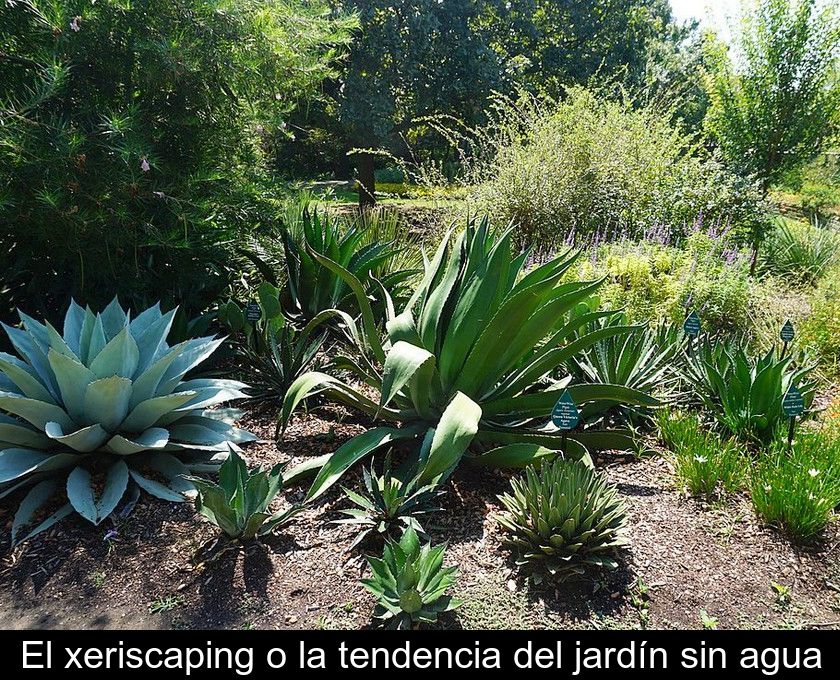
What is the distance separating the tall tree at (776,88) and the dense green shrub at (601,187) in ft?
3.98

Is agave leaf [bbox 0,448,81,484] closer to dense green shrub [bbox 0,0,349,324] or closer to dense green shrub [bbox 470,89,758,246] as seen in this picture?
dense green shrub [bbox 0,0,349,324]

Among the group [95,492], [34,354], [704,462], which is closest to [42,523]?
[95,492]

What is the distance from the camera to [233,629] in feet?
7.75

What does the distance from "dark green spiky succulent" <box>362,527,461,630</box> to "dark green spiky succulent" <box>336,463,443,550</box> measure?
13.7 inches

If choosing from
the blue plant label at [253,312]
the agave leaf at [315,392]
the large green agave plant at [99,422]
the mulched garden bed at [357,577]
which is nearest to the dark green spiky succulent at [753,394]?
the mulched garden bed at [357,577]

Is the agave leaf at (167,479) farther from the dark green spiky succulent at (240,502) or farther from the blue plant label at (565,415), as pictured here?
the blue plant label at (565,415)

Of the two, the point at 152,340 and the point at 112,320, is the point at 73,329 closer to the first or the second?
the point at 112,320

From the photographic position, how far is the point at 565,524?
2.58 m

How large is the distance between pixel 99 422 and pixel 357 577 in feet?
4.76

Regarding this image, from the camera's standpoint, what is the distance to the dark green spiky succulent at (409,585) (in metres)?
2.28

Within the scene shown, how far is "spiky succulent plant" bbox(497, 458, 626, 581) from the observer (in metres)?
2.62

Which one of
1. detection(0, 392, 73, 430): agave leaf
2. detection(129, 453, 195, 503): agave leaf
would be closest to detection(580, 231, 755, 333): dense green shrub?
detection(129, 453, 195, 503): agave leaf

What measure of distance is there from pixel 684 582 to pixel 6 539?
286 centimetres
